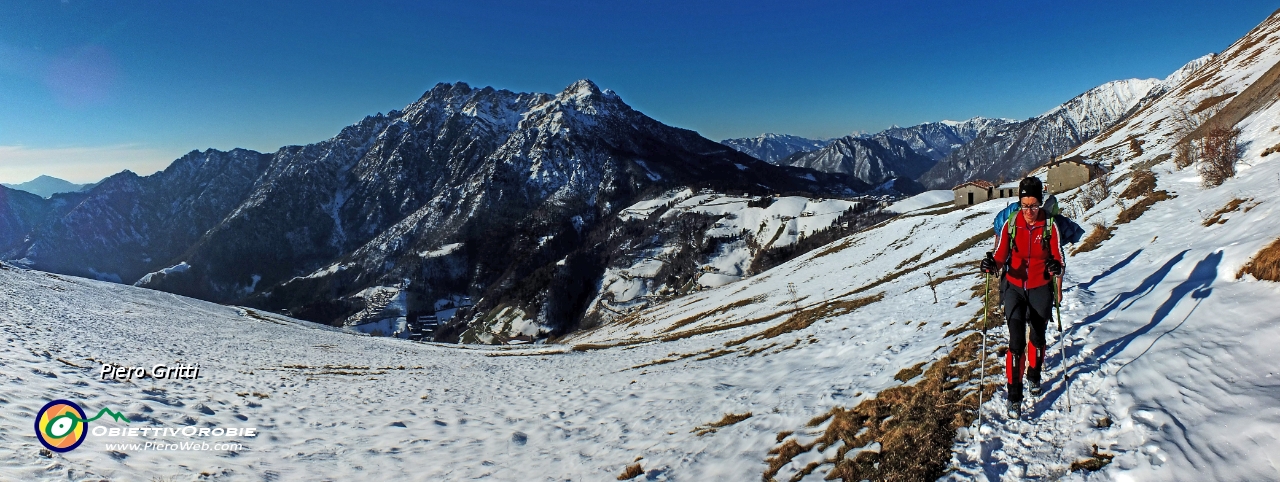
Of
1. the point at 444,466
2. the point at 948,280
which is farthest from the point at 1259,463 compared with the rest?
the point at 948,280

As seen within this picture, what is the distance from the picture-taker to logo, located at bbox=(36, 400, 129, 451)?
11.1 m

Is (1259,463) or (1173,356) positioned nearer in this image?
(1259,463)

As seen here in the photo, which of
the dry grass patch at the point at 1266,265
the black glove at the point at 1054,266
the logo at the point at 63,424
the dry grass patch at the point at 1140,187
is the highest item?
the dry grass patch at the point at 1140,187

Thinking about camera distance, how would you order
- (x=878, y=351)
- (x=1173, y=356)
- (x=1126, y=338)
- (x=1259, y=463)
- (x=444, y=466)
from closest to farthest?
(x=1259, y=463), (x=1173, y=356), (x=1126, y=338), (x=444, y=466), (x=878, y=351)

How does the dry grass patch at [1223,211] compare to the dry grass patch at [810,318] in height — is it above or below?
above

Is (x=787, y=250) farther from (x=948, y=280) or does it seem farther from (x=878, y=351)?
(x=878, y=351)

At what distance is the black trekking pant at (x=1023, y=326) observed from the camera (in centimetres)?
793

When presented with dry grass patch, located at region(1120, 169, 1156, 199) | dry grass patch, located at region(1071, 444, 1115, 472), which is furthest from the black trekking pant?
dry grass patch, located at region(1120, 169, 1156, 199)

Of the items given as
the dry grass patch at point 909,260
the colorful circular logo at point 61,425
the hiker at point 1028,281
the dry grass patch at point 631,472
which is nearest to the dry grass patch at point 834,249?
the dry grass patch at point 909,260

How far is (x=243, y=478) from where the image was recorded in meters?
11.2

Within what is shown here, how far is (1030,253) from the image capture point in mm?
8000

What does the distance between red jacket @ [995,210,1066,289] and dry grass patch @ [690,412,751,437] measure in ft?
23.7

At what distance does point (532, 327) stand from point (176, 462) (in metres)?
174

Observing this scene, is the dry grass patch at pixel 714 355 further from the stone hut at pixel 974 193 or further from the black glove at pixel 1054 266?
the stone hut at pixel 974 193
